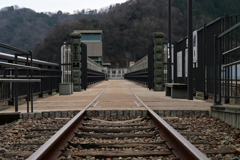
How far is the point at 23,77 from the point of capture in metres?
8.48

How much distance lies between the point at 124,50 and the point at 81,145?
128 m

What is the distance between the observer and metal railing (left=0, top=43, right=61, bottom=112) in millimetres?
5838

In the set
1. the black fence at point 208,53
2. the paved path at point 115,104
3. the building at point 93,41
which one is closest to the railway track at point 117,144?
the paved path at point 115,104

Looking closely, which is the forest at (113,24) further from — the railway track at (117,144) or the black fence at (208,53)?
the railway track at (117,144)

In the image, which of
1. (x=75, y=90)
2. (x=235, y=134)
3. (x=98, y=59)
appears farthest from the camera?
(x=98, y=59)

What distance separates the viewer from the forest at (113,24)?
326 feet

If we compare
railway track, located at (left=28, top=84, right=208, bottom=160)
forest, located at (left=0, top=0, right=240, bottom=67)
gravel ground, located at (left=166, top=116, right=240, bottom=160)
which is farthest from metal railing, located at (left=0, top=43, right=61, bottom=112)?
forest, located at (left=0, top=0, right=240, bottom=67)

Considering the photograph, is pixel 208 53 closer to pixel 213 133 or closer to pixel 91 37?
pixel 213 133

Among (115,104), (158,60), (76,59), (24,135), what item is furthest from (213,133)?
(76,59)

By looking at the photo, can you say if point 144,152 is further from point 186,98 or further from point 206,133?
point 186,98

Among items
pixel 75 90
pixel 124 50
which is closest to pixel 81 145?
pixel 75 90

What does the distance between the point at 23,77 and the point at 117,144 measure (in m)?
5.61

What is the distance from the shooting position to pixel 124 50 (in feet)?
428

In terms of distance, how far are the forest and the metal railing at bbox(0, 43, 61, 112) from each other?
79722 millimetres
